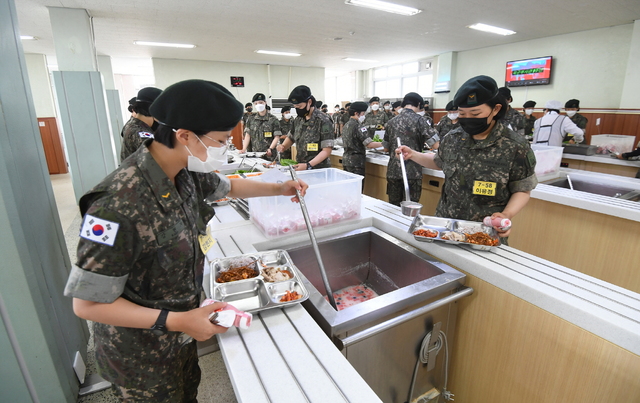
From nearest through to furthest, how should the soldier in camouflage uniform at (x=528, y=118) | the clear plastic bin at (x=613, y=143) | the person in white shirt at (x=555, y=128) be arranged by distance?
the clear plastic bin at (x=613, y=143), the person in white shirt at (x=555, y=128), the soldier in camouflage uniform at (x=528, y=118)

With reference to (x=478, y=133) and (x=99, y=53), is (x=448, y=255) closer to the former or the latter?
(x=478, y=133)

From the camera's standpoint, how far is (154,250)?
88 cm

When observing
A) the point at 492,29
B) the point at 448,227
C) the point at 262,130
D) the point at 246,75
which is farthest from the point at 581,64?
the point at 246,75

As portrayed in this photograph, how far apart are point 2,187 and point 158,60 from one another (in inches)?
364

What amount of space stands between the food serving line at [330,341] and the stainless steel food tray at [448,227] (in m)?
0.04

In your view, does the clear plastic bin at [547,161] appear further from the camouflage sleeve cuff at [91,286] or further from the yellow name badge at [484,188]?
the camouflage sleeve cuff at [91,286]

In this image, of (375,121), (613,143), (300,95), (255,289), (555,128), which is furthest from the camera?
(375,121)

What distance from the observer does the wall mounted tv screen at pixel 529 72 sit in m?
7.02

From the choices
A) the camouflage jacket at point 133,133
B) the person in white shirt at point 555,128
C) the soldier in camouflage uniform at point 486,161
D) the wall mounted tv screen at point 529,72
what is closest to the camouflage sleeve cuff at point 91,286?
the soldier in camouflage uniform at point 486,161

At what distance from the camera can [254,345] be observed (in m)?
0.92

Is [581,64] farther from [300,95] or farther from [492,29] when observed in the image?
[300,95]

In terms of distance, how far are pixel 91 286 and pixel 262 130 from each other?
5250 millimetres

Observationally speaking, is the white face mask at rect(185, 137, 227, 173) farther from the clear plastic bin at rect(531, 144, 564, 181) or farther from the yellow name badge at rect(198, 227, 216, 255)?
the clear plastic bin at rect(531, 144, 564, 181)

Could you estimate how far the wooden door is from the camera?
303 inches
